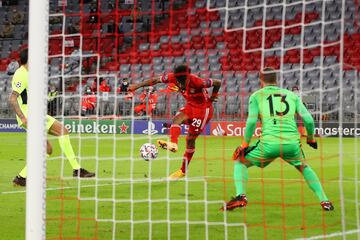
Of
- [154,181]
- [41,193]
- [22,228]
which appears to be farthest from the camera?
[154,181]

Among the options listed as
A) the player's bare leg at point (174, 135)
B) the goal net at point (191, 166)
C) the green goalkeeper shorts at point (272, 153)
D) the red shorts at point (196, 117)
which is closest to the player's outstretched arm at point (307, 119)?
the green goalkeeper shorts at point (272, 153)

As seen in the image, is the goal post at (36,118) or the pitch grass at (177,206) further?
the pitch grass at (177,206)

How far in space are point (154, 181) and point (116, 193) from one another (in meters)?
1.13

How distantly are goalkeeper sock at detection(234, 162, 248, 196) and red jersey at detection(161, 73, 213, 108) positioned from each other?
259 centimetres

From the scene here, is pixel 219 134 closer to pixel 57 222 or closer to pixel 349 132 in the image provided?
pixel 349 132

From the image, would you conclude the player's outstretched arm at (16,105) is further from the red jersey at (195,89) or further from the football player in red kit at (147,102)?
the football player in red kit at (147,102)

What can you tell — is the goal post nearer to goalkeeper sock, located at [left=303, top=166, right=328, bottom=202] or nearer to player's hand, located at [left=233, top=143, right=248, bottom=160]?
player's hand, located at [left=233, top=143, right=248, bottom=160]

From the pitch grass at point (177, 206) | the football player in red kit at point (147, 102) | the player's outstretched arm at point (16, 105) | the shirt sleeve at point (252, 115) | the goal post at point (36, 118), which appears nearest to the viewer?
the goal post at point (36, 118)

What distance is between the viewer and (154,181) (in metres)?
10.0

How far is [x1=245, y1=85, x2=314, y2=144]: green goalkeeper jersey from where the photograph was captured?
24.1 feet

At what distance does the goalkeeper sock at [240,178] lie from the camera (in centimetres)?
740

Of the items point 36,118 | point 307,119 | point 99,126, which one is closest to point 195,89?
point 307,119

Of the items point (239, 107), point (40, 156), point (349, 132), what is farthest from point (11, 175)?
point (349, 132)

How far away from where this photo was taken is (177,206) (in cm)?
793
